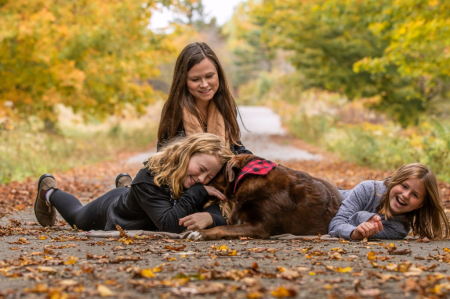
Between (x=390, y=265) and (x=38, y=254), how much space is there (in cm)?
234

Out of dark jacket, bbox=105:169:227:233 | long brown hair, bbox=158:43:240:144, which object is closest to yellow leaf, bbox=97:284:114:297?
dark jacket, bbox=105:169:227:233

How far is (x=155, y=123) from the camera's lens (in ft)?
84.0

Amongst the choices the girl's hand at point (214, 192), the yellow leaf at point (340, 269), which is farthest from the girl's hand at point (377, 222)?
the girl's hand at point (214, 192)

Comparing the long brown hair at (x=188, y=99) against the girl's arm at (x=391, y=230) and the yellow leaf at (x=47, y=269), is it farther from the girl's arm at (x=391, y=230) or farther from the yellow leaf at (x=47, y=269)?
the yellow leaf at (x=47, y=269)

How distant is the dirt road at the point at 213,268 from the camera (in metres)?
2.19

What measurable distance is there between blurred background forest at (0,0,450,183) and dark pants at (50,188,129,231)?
5045 millimetres

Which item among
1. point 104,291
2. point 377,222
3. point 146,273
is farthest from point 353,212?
point 104,291

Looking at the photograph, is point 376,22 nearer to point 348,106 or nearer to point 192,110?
point 192,110

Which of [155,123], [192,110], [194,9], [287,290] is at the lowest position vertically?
[287,290]

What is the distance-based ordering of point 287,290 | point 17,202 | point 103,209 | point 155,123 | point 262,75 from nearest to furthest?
1. point 287,290
2. point 103,209
3. point 17,202
4. point 155,123
5. point 262,75

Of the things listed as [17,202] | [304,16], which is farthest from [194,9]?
[17,202]

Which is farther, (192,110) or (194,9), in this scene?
(194,9)

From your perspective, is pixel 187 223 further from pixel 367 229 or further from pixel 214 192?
pixel 367 229

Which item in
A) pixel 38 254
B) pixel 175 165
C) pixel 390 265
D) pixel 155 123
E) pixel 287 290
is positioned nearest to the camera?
pixel 287 290
